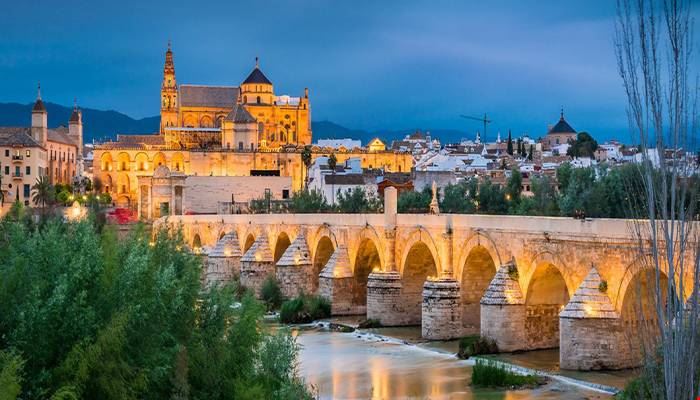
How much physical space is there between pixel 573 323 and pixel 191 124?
3454 inches

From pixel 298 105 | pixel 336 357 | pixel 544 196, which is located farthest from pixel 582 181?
pixel 298 105

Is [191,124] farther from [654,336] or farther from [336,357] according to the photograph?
[654,336]

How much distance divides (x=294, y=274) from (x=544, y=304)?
1364cm

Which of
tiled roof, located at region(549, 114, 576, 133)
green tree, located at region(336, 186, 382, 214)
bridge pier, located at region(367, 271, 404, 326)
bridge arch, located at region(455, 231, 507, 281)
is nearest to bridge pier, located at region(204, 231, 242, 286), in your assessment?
green tree, located at region(336, 186, 382, 214)

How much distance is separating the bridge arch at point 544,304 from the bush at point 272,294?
13.2 metres

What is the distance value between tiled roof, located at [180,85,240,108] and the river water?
80391 millimetres

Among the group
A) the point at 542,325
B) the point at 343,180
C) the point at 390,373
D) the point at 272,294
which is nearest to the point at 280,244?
the point at 272,294

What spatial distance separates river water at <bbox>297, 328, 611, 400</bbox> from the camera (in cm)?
1955

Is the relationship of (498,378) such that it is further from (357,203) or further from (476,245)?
(357,203)

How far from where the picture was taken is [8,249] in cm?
1406

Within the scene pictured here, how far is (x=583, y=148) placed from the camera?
105 meters

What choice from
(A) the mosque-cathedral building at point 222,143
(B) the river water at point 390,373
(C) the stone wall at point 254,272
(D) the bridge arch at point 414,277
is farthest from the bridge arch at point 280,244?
(A) the mosque-cathedral building at point 222,143

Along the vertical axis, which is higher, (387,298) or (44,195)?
(44,195)

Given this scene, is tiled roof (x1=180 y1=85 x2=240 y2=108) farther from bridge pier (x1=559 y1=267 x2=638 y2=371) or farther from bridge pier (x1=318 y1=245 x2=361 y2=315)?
bridge pier (x1=559 y1=267 x2=638 y2=371)
